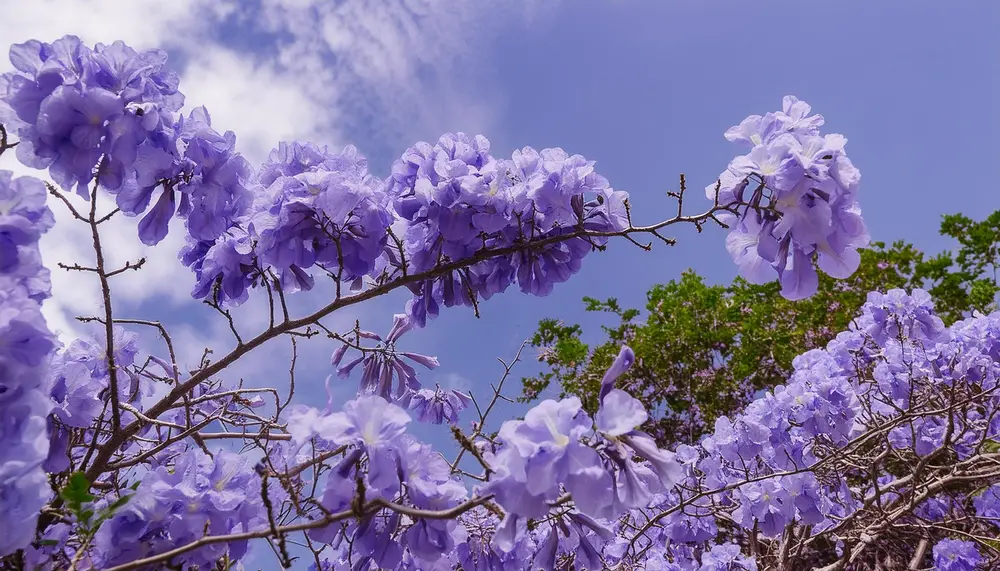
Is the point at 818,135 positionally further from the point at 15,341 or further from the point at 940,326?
the point at 940,326

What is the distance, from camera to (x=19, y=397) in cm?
98

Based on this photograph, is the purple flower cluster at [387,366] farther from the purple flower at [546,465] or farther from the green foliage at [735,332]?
the green foliage at [735,332]

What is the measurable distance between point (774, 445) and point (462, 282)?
2115 millimetres

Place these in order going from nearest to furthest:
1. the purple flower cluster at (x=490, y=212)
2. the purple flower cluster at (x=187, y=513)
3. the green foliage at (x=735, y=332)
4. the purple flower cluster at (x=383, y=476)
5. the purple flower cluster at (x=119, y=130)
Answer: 1. the purple flower cluster at (x=383, y=476)
2. the purple flower cluster at (x=187, y=513)
3. the purple flower cluster at (x=119, y=130)
4. the purple flower cluster at (x=490, y=212)
5. the green foliage at (x=735, y=332)

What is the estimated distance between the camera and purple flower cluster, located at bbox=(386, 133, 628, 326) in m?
1.88

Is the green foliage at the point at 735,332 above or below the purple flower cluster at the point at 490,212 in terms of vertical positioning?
above

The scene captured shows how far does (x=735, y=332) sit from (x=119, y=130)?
6.29 meters

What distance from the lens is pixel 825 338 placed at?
661 centimetres

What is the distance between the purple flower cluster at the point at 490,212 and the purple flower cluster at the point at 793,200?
0.41 m

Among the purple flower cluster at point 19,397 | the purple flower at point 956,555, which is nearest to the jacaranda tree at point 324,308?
the purple flower cluster at point 19,397

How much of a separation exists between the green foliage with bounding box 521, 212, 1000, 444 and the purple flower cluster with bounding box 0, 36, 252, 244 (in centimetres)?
500

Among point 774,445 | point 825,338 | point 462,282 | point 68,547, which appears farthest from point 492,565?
point 825,338

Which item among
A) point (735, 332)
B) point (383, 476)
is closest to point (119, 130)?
point (383, 476)

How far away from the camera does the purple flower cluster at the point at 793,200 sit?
155 centimetres
